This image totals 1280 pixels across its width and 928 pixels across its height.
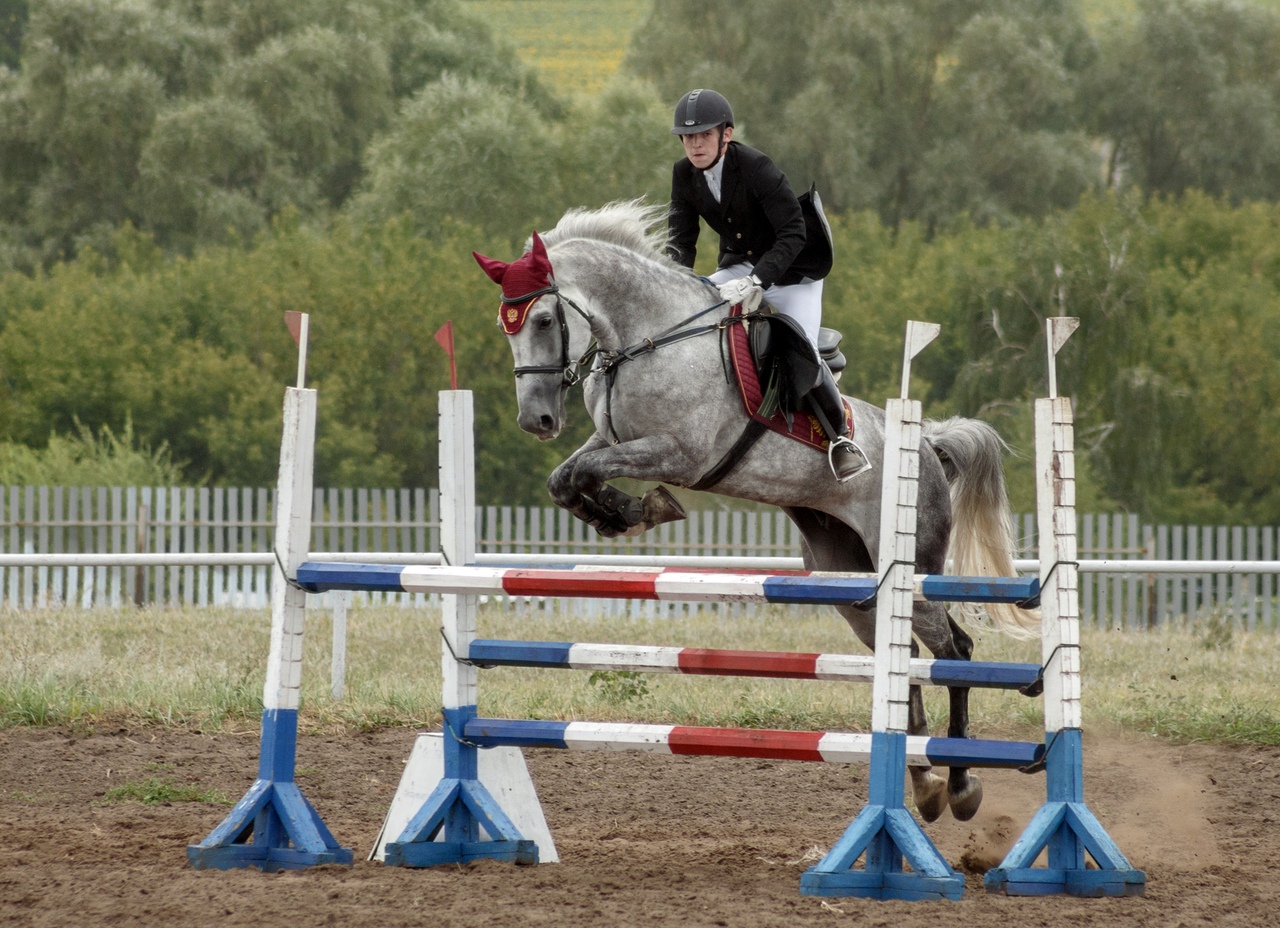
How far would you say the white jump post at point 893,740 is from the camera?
11.6 ft

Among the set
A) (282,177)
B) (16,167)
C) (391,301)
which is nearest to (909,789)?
(391,301)

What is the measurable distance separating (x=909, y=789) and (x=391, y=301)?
18.8 metres

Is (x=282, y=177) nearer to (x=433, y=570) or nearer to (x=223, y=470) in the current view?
(x=223, y=470)

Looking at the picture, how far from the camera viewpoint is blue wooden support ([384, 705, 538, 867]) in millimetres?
4016

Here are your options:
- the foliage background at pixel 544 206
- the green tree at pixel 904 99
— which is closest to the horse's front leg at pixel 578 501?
the foliage background at pixel 544 206

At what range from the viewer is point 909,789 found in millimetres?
5457

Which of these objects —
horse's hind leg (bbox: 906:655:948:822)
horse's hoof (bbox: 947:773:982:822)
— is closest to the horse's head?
horse's hind leg (bbox: 906:655:948:822)

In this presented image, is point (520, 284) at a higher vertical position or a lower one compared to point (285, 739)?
higher

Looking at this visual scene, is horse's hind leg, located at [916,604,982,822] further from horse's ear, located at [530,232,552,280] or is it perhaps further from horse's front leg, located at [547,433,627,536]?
horse's ear, located at [530,232,552,280]

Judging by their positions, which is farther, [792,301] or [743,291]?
[792,301]

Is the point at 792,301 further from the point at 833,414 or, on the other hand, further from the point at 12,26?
the point at 12,26

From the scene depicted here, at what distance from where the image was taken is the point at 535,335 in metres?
4.35

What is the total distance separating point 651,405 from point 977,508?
1.60 meters

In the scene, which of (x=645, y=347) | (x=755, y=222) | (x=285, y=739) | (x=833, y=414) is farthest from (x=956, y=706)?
(x=285, y=739)
